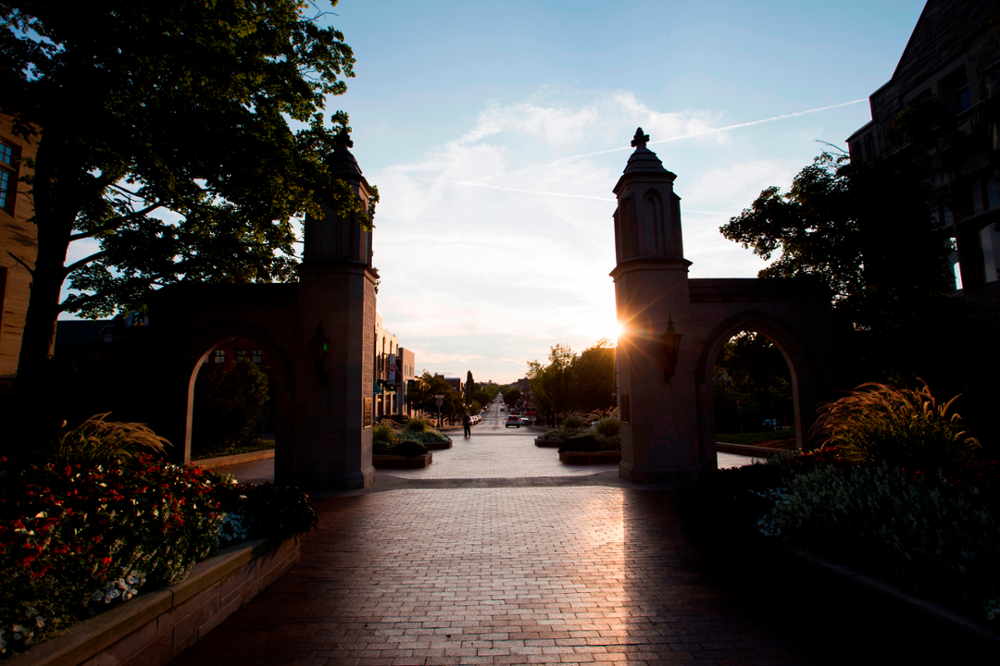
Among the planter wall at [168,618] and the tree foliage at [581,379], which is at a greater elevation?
the tree foliage at [581,379]

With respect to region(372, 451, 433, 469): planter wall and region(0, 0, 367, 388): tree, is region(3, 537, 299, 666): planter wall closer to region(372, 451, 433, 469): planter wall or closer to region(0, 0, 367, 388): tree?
Answer: region(0, 0, 367, 388): tree

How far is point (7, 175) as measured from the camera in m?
17.4

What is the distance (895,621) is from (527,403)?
519 feet

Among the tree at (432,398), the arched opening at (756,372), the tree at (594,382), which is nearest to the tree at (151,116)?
the arched opening at (756,372)

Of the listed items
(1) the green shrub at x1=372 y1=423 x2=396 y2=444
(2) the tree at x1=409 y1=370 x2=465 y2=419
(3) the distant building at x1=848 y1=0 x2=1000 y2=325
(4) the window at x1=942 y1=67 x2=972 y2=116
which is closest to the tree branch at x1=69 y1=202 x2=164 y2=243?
(1) the green shrub at x1=372 y1=423 x2=396 y2=444

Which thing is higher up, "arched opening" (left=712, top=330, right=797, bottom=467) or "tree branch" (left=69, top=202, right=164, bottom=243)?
"tree branch" (left=69, top=202, right=164, bottom=243)

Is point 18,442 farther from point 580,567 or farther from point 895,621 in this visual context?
point 895,621

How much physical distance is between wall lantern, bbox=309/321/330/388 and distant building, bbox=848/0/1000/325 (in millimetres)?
15414

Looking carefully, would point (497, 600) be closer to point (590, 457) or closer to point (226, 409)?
point (590, 457)

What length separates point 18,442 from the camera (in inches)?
318

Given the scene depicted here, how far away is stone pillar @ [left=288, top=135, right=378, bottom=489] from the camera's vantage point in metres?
12.2

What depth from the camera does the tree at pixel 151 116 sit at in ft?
25.7

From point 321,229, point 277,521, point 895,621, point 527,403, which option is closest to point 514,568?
point 277,521

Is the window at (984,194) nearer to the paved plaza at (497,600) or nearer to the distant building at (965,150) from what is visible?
the distant building at (965,150)
